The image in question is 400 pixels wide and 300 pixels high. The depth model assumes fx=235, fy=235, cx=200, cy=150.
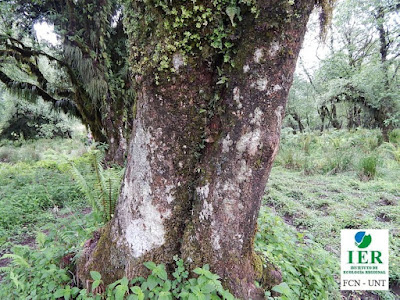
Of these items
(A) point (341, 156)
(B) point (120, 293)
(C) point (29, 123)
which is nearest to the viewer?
(B) point (120, 293)

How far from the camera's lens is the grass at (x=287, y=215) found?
179 centimetres

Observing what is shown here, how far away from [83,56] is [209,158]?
5253mm

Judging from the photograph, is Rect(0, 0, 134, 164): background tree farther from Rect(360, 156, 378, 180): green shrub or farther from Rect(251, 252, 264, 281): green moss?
Rect(360, 156, 378, 180): green shrub

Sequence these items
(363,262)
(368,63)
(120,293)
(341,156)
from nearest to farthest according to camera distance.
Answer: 1. (120,293)
2. (363,262)
3. (341,156)
4. (368,63)

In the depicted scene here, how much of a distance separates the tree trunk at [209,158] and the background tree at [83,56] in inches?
175

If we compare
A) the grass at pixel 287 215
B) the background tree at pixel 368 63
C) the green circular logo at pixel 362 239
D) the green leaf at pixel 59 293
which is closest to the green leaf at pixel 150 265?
the grass at pixel 287 215

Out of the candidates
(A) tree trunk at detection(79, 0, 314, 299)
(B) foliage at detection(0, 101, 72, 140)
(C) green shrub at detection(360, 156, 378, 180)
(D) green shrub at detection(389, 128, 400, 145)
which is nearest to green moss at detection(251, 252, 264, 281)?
(A) tree trunk at detection(79, 0, 314, 299)

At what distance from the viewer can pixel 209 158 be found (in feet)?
4.81

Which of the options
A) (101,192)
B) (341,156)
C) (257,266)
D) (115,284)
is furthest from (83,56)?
(341,156)

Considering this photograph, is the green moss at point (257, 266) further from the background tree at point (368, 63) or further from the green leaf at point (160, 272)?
the background tree at point (368, 63)

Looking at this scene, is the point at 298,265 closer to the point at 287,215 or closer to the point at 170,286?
the point at 170,286

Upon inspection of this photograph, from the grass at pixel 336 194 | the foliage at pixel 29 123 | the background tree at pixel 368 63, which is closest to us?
the grass at pixel 336 194

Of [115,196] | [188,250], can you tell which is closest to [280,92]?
[188,250]

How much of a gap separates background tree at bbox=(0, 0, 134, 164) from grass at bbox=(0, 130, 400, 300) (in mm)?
1505
